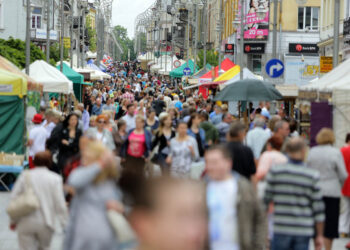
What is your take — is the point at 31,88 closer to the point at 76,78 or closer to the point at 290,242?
the point at 290,242

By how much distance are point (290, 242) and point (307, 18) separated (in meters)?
49.2

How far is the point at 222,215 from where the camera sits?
237 inches

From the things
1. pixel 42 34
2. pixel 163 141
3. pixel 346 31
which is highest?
pixel 42 34

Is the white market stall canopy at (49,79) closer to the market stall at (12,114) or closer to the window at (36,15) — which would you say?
the market stall at (12,114)

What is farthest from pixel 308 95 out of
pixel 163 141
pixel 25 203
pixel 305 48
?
pixel 305 48

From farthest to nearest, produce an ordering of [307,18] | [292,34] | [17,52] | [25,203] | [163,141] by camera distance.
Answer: [292,34] < [307,18] < [17,52] < [163,141] < [25,203]

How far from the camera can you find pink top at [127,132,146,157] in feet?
44.0

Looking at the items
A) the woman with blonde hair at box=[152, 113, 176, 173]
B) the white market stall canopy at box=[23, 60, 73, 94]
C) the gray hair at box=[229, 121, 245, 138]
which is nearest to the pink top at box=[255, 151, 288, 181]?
the gray hair at box=[229, 121, 245, 138]

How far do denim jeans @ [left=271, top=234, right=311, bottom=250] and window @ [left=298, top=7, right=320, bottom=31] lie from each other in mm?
48686

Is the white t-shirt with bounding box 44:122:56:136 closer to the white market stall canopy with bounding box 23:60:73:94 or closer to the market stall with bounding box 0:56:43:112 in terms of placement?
the market stall with bounding box 0:56:43:112

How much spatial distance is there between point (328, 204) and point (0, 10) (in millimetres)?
44842

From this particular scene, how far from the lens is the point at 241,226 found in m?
6.21

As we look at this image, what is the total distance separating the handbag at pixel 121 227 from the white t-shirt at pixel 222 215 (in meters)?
0.72

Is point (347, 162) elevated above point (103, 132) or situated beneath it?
situated beneath
